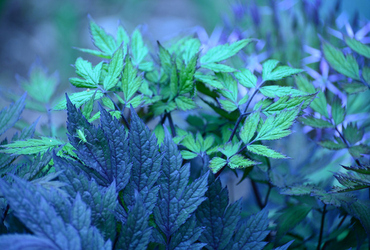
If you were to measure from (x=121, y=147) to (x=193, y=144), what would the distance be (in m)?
0.12

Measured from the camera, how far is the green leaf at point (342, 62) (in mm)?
533

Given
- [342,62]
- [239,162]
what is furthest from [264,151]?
[342,62]

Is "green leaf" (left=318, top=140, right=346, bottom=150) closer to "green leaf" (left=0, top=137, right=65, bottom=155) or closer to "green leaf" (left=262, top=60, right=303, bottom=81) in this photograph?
"green leaf" (left=262, top=60, right=303, bottom=81)

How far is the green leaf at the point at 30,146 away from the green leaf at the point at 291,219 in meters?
0.36

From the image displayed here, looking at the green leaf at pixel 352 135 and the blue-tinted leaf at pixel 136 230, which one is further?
the green leaf at pixel 352 135

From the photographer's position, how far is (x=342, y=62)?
1.79 ft

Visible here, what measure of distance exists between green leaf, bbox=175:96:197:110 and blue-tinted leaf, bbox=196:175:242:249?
119mm

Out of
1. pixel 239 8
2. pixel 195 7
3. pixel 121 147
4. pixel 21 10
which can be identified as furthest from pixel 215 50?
pixel 21 10

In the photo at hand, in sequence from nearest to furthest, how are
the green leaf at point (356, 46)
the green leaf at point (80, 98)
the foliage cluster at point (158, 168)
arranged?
the foliage cluster at point (158, 168), the green leaf at point (80, 98), the green leaf at point (356, 46)

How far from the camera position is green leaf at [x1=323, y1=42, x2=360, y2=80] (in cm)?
53

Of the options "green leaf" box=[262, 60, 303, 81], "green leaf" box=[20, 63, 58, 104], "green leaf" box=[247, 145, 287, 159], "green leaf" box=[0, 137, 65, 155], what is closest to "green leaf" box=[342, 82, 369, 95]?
"green leaf" box=[262, 60, 303, 81]

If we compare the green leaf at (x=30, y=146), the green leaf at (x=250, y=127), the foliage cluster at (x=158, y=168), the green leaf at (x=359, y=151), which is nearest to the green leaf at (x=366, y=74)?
the foliage cluster at (x=158, y=168)

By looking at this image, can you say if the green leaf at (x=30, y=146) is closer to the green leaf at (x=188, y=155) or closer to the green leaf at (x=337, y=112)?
the green leaf at (x=188, y=155)

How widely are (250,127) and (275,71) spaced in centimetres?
12
